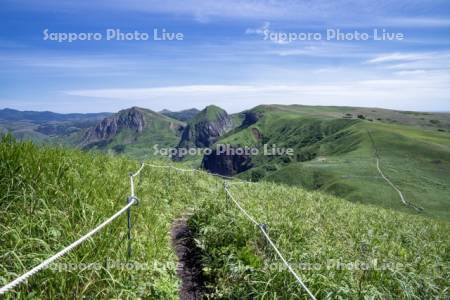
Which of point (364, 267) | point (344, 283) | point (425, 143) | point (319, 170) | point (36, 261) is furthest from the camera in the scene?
point (425, 143)

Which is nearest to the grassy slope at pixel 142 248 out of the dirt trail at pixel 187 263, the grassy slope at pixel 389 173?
the dirt trail at pixel 187 263

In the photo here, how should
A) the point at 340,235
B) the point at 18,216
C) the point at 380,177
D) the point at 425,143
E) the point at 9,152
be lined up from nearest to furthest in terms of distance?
the point at 18,216
the point at 9,152
the point at 340,235
the point at 380,177
the point at 425,143

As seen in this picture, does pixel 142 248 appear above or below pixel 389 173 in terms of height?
above

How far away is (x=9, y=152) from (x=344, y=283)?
7.89 metres

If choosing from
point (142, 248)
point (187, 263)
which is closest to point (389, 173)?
point (187, 263)

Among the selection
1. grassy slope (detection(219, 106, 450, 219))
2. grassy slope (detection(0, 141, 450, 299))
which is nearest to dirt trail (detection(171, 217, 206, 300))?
grassy slope (detection(0, 141, 450, 299))

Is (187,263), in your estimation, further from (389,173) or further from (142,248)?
(389,173)

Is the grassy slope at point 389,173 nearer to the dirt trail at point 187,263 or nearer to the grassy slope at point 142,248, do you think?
the dirt trail at point 187,263

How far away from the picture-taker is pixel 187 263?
9.40 m

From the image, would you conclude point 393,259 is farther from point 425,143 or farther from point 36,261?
point 425,143

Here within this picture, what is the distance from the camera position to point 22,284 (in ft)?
Result: 18.2

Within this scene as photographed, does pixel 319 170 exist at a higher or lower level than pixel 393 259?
lower

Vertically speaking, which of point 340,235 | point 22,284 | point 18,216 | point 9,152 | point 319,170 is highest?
point 9,152

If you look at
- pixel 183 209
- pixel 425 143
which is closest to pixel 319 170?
pixel 425 143
